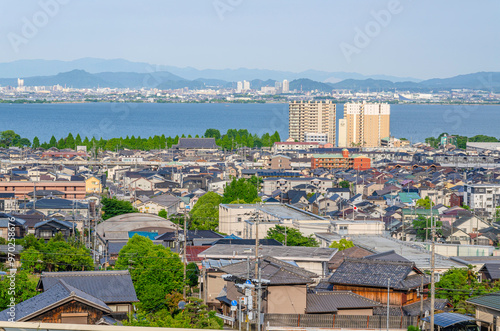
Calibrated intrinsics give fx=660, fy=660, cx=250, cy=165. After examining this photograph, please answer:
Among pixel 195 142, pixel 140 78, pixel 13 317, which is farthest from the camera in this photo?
pixel 140 78

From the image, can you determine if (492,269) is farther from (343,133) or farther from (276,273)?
(343,133)

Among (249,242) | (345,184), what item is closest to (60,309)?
(249,242)

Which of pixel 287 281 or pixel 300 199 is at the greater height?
pixel 287 281

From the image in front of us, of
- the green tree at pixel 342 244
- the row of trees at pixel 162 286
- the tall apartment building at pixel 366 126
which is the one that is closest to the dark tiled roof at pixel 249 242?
the green tree at pixel 342 244

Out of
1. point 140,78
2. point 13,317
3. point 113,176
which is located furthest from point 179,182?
point 140,78

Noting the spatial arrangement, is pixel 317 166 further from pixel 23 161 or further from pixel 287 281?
pixel 287 281

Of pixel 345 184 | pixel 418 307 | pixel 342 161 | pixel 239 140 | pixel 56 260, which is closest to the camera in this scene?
pixel 418 307
